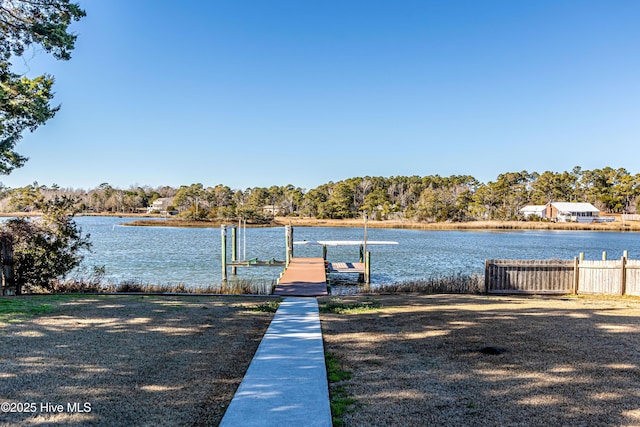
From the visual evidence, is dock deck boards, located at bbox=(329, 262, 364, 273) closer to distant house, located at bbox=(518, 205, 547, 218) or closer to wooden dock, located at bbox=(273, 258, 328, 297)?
wooden dock, located at bbox=(273, 258, 328, 297)

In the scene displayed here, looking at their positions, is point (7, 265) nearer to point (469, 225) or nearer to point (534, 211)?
point (469, 225)

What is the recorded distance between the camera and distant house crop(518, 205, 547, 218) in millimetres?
86750

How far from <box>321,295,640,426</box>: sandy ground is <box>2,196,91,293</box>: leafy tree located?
1053cm

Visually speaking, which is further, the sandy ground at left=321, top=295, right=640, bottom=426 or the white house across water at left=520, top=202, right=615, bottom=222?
the white house across water at left=520, top=202, right=615, bottom=222

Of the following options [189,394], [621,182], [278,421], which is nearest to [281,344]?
[189,394]

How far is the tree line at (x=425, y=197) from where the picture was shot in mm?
87000

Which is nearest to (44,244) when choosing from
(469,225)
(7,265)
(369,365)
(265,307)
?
(7,265)

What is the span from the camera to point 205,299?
39.6 feet

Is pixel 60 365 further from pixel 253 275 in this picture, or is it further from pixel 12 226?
pixel 253 275

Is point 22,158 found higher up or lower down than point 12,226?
higher up

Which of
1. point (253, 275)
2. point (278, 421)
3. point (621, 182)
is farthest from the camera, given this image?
point (621, 182)

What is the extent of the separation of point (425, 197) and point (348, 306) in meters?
81.6

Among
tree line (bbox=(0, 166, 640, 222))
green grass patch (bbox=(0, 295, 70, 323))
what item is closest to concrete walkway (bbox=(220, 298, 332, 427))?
green grass patch (bbox=(0, 295, 70, 323))

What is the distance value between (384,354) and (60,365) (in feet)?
14.4
